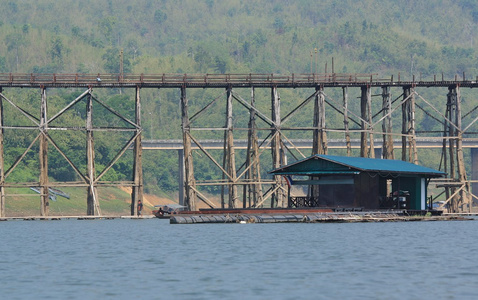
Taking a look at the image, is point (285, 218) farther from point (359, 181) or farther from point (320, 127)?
point (320, 127)

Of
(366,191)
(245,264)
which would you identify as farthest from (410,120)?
(245,264)

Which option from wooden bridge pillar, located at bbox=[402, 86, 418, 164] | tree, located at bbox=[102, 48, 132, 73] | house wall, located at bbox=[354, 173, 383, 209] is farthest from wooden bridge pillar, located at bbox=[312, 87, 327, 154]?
tree, located at bbox=[102, 48, 132, 73]

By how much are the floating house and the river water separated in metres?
11.1

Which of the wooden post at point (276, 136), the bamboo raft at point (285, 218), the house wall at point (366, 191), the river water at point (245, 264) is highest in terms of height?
the wooden post at point (276, 136)

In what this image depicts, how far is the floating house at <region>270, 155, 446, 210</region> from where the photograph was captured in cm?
7062

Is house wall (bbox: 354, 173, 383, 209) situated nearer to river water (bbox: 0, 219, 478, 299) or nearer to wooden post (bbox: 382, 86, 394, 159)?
river water (bbox: 0, 219, 478, 299)

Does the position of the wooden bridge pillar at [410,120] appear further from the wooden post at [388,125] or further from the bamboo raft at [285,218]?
the bamboo raft at [285,218]

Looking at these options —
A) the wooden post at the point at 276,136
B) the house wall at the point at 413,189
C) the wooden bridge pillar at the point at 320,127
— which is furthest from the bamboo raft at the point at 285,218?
the wooden bridge pillar at the point at 320,127

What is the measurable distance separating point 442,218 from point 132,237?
28.4 meters

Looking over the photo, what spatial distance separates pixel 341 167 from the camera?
70.3 m

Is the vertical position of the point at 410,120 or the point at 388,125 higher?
the point at 410,120

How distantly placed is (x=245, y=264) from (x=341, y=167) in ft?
112

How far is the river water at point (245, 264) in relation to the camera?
29.5 m

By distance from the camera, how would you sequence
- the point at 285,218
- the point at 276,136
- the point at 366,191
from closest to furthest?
1. the point at 285,218
2. the point at 366,191
3. the point at 276,136
